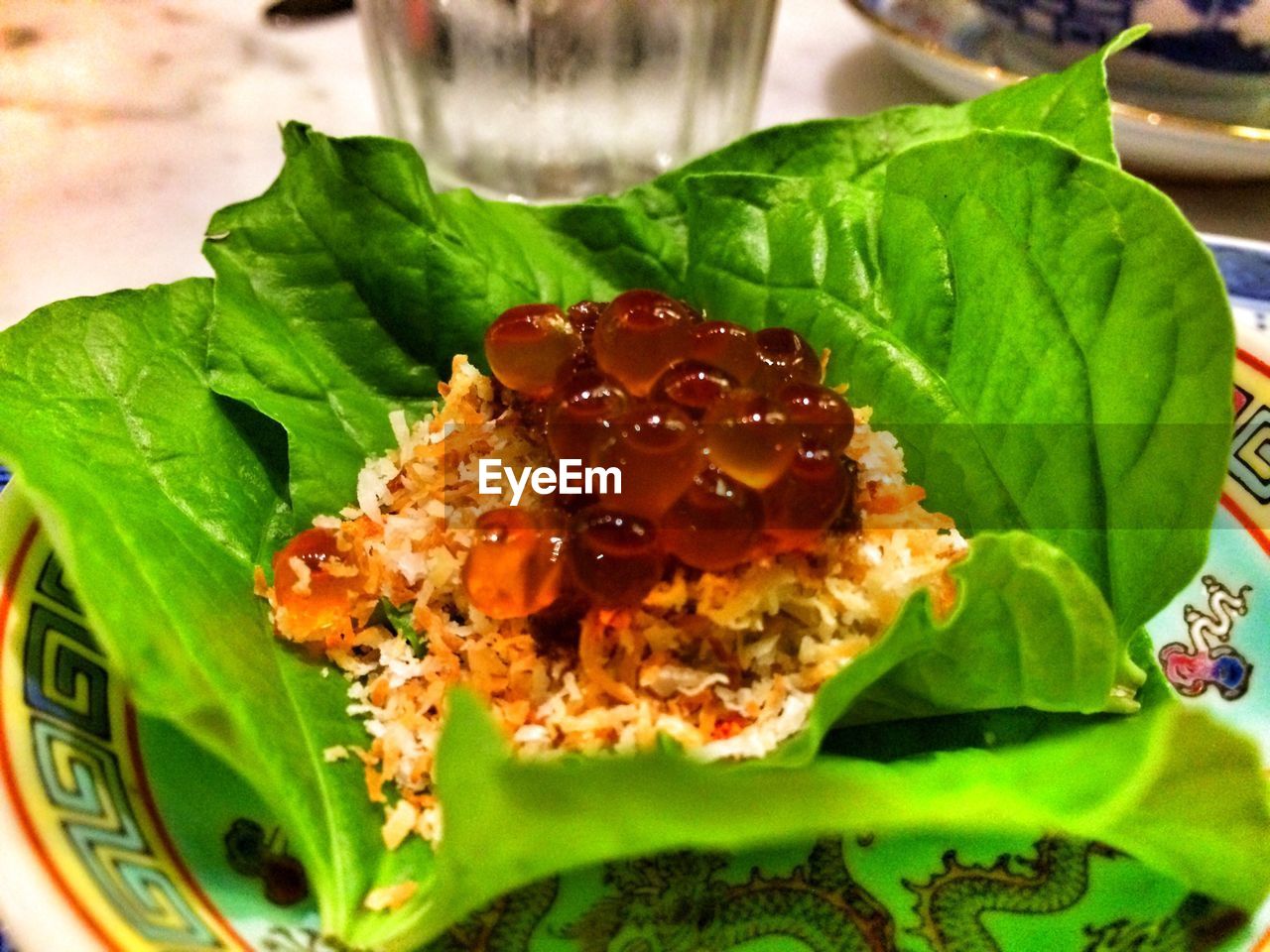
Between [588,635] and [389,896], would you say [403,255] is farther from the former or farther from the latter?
[389,896]

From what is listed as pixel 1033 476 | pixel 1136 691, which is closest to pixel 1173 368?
pixel 1033 476

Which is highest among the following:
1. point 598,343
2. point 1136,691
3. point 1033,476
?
point 598,343

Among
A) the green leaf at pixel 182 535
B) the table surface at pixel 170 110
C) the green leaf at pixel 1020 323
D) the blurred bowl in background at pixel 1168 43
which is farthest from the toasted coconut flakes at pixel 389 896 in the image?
the blurred bowl in background at pixel 1168 43

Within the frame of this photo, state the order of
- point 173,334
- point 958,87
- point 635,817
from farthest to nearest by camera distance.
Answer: point 958,87 → point 173,334 → point 635,817

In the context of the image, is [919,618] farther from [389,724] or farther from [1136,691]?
[389,724]

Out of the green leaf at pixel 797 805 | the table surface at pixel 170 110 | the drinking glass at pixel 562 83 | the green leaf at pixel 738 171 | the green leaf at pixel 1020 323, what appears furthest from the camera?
the table surface at pixel 170 110

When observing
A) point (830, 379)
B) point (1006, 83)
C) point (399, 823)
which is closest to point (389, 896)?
point (399, 823)

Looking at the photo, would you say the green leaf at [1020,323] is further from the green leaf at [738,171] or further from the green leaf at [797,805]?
the green leaf at [797,805]
